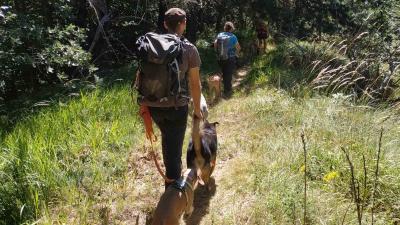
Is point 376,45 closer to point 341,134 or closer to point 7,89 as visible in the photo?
point 341,134

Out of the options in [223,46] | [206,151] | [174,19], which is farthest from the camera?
[223,46]

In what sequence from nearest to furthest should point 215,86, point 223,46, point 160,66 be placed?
point 160,66
point 215,86
point 223,46

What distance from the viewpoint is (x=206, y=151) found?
15.1 ft

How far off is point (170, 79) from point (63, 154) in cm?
237

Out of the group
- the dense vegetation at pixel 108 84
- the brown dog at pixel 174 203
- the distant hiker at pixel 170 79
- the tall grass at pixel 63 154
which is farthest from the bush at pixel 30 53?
the brown dog at pixel 174 203

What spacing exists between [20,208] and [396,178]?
390 cm

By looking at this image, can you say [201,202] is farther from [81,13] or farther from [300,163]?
[81,13]

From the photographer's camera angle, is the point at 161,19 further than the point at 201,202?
Yes

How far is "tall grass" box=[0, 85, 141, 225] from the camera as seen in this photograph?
400cm

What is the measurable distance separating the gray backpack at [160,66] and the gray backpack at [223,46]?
590 cm

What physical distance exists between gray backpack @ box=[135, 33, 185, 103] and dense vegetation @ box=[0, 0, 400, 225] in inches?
58.1

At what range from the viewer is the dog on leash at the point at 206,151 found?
449 cm

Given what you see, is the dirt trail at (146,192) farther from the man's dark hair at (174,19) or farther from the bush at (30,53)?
the bush at (30,53)

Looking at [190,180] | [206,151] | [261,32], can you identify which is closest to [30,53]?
[206,151]
